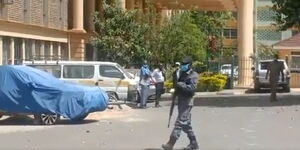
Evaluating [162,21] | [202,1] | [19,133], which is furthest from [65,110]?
[202,1]

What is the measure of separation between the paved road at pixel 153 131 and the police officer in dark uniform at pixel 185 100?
2.28 ft

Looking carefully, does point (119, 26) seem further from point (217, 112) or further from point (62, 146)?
point (62, 146)

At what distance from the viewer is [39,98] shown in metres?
18.0

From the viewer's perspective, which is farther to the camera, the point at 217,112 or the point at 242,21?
the point at 242,21

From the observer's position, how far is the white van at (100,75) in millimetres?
25484

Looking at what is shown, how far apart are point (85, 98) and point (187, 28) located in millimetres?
25872

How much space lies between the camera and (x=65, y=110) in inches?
711

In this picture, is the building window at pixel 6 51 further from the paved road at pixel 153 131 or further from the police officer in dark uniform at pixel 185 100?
the police officer in dark uniform at pixel 185 100

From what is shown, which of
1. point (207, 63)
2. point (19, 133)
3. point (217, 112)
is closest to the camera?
point (19, 133)

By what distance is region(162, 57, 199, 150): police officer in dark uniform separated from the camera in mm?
12375

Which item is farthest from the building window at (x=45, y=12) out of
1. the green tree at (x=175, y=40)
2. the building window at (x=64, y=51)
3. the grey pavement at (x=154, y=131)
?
the grey pavement at (x=154, y=131)

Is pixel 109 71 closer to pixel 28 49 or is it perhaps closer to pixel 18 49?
pixel 18 49

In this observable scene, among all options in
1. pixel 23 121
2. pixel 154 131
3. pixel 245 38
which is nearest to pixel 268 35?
pixel 245 38

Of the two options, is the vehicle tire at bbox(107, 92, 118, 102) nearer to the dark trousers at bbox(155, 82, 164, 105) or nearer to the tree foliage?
the dark trousers at bbox(155, 82, 164, 105)
